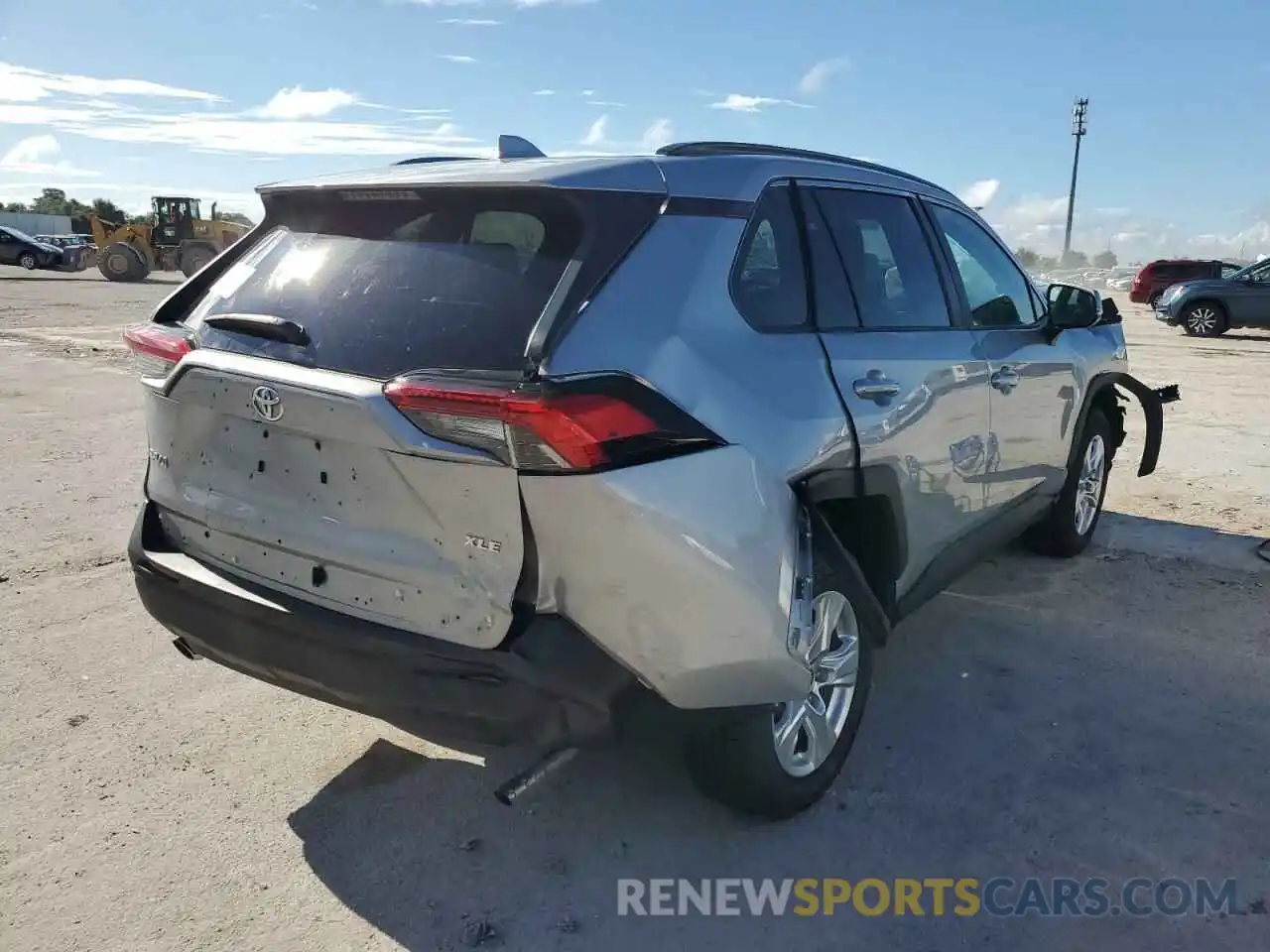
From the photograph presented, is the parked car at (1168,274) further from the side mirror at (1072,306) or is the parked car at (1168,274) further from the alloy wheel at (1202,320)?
the side mirror at (1072,306)

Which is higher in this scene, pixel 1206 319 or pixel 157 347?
pixel 157 347

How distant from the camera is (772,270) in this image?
9.60 ft

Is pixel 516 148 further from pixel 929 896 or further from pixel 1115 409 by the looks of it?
pixel 1115 409

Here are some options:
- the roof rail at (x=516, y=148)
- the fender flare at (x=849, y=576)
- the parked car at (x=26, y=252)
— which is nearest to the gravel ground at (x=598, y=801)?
the fender flare at (x=849, y=576)

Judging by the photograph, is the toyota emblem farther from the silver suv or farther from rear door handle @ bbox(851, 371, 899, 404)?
rear door handle @ bbox(851, 371, 899, 404)

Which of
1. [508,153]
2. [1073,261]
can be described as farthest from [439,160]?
[1073,261]

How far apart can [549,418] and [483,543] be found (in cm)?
34

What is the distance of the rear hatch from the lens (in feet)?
7.70

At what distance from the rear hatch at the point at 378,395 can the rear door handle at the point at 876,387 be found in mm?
859

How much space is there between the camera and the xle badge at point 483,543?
2338mm

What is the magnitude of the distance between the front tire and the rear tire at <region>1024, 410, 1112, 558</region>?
7.83ft

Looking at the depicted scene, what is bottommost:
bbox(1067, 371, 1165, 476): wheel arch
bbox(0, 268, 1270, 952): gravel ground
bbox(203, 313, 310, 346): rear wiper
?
bbox(0, 268, 1270, 952): gravel ground

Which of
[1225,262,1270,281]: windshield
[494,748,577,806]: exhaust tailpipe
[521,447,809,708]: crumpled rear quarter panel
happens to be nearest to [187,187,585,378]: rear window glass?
[521,447,809,708]: crumpled rear quarter panel

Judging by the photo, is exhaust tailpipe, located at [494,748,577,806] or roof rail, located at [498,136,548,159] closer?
exhaust tailpipe, located at [494,748,577,806]
